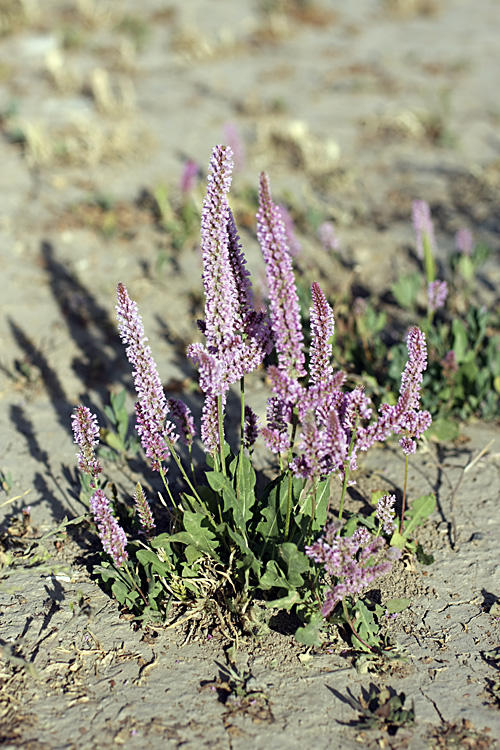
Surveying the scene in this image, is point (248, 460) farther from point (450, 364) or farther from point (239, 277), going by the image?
point (450, 364)

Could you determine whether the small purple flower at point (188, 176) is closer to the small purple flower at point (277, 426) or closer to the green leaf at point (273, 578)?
the small purple flower at point (277, 426)

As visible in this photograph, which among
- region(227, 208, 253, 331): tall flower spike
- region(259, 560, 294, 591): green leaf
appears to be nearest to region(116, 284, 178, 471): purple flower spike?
region(227, 208, 253, 331): tall flower spike

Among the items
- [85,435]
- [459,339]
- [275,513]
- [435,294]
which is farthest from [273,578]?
[435,294]

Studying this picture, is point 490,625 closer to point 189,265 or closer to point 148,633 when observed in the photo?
point 148,633

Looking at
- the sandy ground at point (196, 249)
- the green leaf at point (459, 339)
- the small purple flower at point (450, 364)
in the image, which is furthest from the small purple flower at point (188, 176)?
the small purple flower at point (450, 364)

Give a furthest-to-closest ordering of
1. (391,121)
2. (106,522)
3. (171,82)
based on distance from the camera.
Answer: (171,82)
(391,121)
(106,522)

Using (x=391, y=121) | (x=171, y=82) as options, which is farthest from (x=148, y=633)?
(x=171, y=82)

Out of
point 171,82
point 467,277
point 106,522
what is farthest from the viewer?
point 171,82
